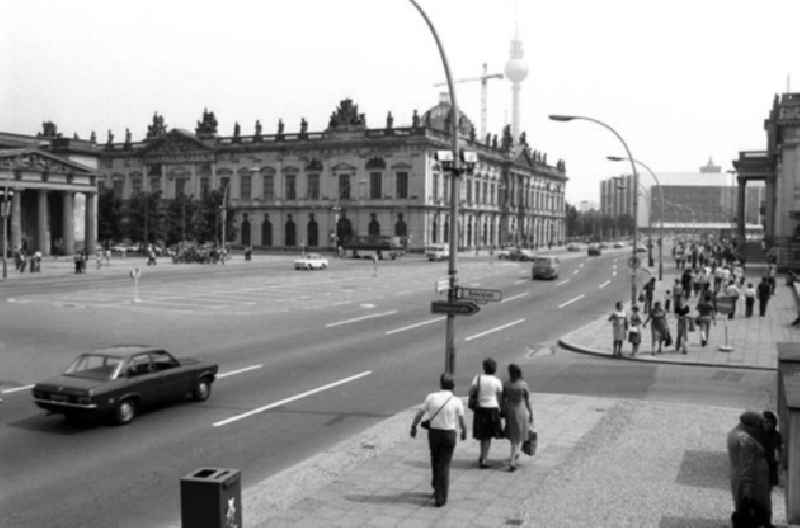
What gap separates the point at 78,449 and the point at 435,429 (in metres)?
5.97

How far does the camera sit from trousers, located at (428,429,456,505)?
9.85 metres

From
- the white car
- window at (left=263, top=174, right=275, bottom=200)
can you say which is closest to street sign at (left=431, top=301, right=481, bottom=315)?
the white car

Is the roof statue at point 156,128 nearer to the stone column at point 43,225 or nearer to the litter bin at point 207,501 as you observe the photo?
the stone column at point 43,225

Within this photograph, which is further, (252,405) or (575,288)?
(575,288)

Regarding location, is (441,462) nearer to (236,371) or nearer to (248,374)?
(248,374)

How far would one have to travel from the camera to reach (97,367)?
1506 centimetres

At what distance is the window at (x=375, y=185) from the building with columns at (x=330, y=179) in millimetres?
127

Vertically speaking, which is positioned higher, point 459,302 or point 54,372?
point 459,302

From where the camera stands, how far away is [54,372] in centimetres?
1958

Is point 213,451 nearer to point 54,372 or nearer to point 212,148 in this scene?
point 54,372

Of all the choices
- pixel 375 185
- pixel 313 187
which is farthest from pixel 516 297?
pixel 313 187

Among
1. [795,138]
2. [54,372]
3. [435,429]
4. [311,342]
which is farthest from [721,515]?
[795,138]

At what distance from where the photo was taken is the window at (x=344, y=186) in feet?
363

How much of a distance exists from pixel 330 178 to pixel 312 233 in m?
7.64
